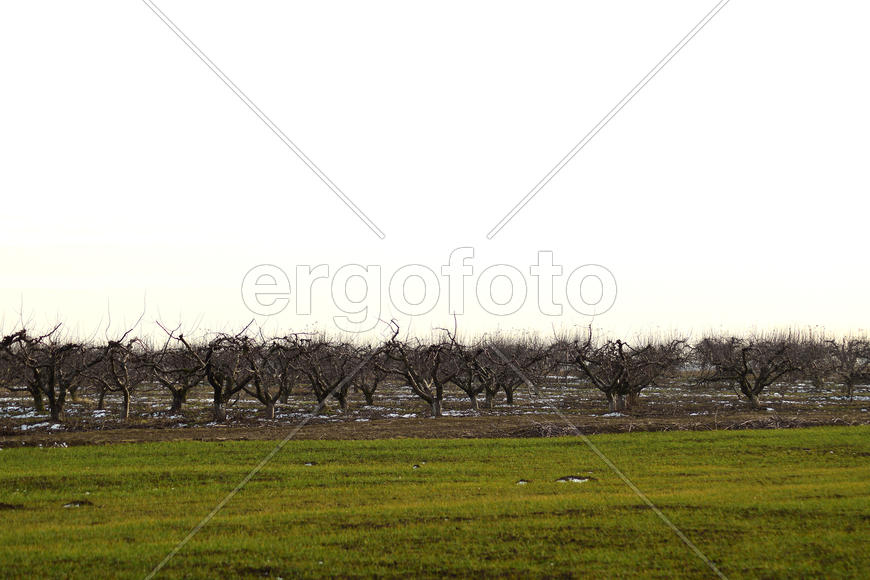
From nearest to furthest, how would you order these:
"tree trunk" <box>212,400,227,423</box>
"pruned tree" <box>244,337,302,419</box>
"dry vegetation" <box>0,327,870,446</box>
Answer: "dry vegetation" <box>0,327,870,446</box> → "tree trunk" <box>212,400,227,423</box> → "pruned tree" <box>244,337,302,419</box>

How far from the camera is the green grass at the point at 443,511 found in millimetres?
11945

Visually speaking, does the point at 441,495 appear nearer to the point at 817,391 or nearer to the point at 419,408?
the point at 419,408

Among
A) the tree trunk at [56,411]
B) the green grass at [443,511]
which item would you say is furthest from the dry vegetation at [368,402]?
the green grass at [443,511]

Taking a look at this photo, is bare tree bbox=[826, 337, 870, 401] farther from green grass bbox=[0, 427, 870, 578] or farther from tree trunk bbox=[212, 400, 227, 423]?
tree trunk bbox=[212, 400, 227, 423]

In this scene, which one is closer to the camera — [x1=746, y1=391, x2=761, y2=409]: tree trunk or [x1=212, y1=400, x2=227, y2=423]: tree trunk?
[x1=212, y1=400, x2=227, y2=423]: tree trunk

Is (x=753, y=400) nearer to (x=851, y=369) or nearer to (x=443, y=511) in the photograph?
(x=851, y=369)

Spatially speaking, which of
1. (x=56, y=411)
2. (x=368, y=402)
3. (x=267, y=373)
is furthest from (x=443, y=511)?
(x=368, y=402)

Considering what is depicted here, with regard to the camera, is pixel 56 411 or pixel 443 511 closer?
Answer: pixel 443 511

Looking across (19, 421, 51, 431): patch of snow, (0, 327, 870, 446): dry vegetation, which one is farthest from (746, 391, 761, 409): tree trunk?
(19, 421, 51, 431): patch of snow

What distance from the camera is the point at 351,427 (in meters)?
33.8

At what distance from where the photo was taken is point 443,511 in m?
15.7

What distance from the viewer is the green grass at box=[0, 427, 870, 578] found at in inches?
470

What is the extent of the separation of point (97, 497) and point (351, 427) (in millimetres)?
16309

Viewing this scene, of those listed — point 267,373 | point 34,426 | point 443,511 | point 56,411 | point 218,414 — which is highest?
point 267,373
